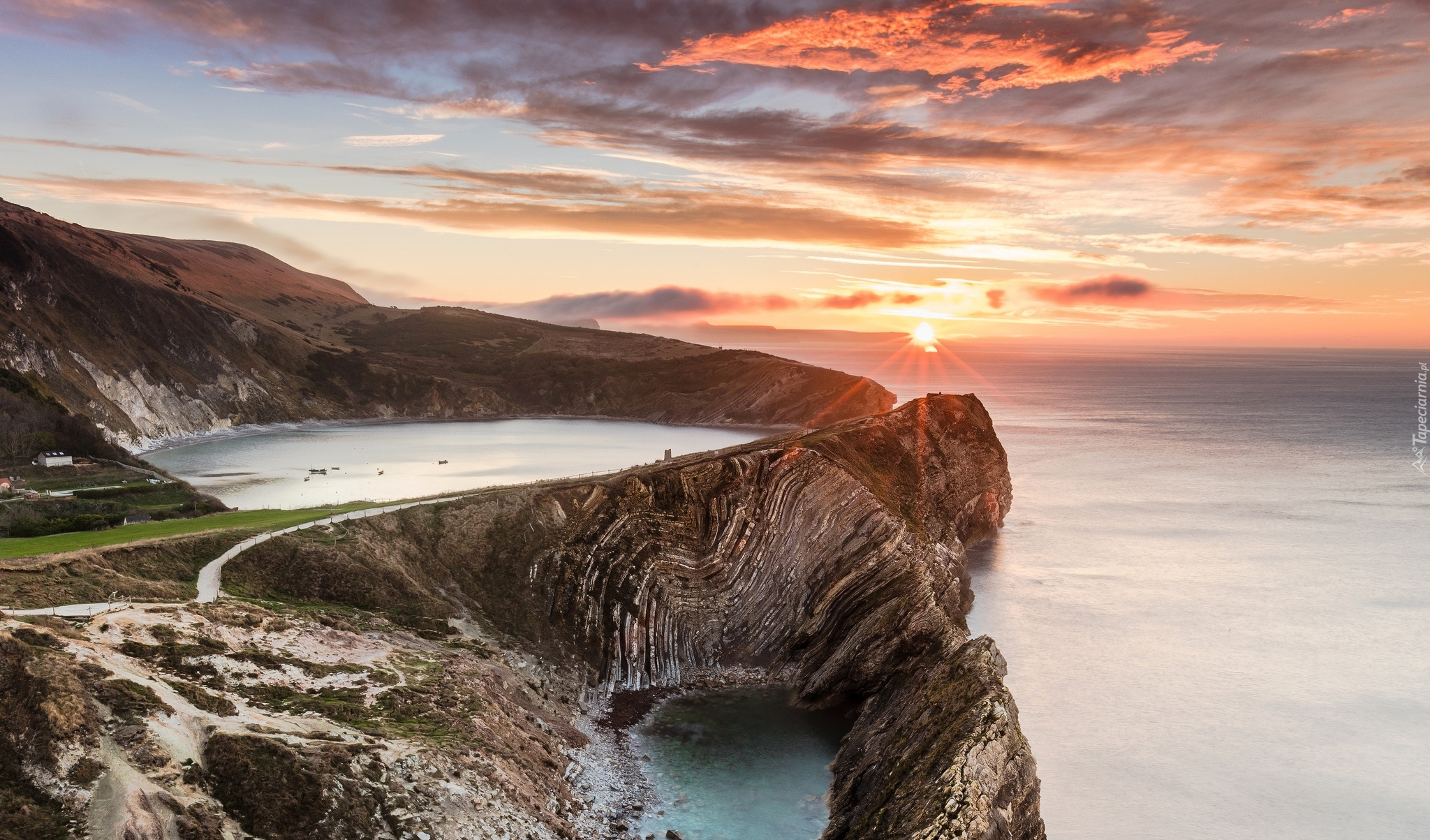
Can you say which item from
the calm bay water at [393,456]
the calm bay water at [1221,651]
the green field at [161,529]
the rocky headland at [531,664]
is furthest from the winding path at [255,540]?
the calm bay water at [1221,651]

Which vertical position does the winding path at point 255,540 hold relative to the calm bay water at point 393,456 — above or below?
above

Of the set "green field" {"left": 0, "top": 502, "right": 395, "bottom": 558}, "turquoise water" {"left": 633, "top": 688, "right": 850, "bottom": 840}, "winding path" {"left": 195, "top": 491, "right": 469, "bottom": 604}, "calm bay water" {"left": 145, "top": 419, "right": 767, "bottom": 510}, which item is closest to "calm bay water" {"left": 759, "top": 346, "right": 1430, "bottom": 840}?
"turquoise water" {"left": 633, "top": 688, "right": 850, "bottom": 840}

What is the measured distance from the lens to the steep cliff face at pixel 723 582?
43125mm

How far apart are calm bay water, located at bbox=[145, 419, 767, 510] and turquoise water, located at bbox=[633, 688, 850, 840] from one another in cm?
5230

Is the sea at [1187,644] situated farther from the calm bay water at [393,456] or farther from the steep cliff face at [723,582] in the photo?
the steep cliff face at [723,582]

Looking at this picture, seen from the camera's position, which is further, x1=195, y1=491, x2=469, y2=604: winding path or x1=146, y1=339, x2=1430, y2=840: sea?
x1=195, y1=491, x2=469, y2=604: winding path

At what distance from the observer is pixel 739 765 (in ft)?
138

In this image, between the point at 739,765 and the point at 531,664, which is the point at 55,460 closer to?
the point at 531,664

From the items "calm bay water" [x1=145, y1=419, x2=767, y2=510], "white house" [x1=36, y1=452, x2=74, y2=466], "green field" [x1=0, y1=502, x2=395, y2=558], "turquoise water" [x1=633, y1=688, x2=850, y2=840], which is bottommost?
"turquoise water" [x1=633, y1=688, x2=850, y2=840]

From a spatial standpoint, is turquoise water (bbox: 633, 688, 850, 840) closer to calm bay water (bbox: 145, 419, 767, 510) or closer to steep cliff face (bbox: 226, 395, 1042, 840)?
steep cliff face (bbox: 226, 395, 1042, 840)

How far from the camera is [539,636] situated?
50469mm

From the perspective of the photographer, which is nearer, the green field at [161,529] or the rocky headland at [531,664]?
the rocky headland at [531,664]

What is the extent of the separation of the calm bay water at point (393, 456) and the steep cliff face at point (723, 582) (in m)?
38.3

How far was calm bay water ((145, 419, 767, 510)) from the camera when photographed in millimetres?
107562
